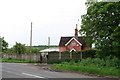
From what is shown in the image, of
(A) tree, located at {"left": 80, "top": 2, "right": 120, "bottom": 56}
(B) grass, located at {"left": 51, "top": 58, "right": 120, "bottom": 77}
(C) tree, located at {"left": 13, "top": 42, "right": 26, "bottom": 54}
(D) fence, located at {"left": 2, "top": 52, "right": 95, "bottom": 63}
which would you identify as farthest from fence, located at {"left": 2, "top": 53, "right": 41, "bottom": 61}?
(A) tree, located at {"left": 80, "top": 2, "right": 120, "bottom": 56}

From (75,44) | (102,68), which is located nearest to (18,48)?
(75,44)

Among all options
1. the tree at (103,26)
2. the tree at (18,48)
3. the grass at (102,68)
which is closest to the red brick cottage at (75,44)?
the tree at (18,48)

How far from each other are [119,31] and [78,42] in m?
41.0

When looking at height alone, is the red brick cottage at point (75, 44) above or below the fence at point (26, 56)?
above

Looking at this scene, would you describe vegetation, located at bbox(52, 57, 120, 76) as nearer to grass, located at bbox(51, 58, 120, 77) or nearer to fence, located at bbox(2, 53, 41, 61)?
grass, located at bbox(51, 58, 120, 77)

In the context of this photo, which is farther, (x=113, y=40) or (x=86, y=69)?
(x=86, y=69)

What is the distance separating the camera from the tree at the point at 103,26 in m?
17.1

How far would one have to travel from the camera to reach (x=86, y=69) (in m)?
19.2

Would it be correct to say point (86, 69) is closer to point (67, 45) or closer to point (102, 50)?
point (102, 50)

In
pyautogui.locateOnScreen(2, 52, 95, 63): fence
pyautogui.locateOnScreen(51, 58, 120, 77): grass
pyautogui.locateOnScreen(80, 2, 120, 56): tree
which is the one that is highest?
Answer: pyautogui.locateOnScreen(80, 2, 120, 56): tree

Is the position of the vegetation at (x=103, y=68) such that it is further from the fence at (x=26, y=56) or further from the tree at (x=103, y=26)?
the fence at (x=26, y=56)

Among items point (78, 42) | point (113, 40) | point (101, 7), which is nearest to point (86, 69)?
point (113, 40)

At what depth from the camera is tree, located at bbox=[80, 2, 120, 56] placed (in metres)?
17.1

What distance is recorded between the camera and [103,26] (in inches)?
735
